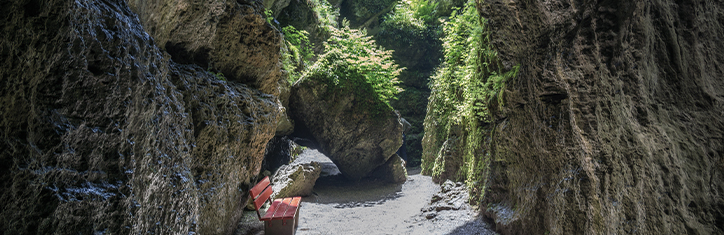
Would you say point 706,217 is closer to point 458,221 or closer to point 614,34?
point 614,34

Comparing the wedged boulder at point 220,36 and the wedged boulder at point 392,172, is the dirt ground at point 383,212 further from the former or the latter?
the wedged boulder at point 220,36

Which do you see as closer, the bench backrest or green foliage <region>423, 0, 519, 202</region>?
the bench backrest

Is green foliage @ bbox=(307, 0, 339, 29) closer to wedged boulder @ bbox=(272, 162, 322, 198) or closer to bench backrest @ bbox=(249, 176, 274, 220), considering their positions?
wedged boulder @ bbox=(272, 162, 322, 198)

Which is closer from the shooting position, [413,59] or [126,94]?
[126,94]

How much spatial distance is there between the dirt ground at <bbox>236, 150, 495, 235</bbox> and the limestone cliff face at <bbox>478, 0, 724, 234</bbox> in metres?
1.61

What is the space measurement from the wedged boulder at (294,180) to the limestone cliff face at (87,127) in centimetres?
459

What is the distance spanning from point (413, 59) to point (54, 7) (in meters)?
18.0

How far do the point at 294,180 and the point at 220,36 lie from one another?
4125 mm

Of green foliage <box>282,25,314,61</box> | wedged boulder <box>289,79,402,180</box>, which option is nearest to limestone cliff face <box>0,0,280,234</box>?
wedged boulder <box>289,79,402,180</box>

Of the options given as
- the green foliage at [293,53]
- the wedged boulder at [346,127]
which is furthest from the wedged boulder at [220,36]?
the wedged boulder at [346,127]

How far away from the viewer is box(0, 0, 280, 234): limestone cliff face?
5.14 ft

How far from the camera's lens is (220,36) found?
4.87m

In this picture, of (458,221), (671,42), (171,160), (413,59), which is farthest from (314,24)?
(671,42)

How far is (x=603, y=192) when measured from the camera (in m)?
3.05
